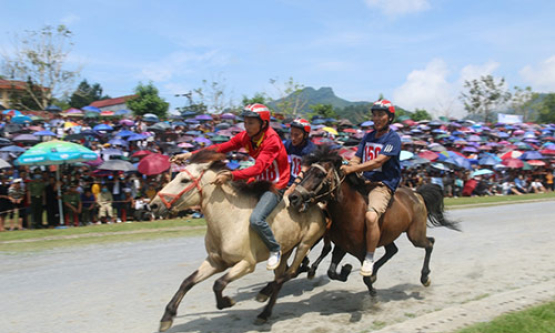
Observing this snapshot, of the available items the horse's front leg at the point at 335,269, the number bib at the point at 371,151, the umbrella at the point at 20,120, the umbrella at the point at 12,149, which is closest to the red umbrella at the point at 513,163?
the number bib at the point at 371,151

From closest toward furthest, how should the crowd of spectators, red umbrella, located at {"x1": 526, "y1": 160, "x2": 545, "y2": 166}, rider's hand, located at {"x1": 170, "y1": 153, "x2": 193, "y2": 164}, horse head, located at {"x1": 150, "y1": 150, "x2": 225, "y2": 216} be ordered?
horse head, located at {"x1": 150, "y1": 150, "x2": 225, "y2": 216}
rider's hand, located at {"x1": 170, "y1": 153, "x2": 193, "y2": 164}
the crowd of spectators
red umbrella, located at {"x1": 526, "y1": 160, "x2": 545, "y2": 166}

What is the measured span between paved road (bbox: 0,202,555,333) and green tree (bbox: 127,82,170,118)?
37487 mm

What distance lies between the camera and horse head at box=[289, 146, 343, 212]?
562cm

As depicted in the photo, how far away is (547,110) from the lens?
69000mm

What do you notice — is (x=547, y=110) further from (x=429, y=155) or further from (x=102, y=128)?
(x=102, y=128)

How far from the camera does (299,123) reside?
289 inches

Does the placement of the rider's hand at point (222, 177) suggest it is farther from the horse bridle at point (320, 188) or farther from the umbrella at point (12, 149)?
the umbrella at point (12, 149)

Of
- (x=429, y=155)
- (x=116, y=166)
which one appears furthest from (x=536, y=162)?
(x=116, y=166)

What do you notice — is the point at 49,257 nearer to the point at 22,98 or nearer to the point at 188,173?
the point at 188,173

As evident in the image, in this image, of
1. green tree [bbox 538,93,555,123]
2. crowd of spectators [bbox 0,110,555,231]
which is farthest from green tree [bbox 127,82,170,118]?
green tree [bbox 538,93,555,123]

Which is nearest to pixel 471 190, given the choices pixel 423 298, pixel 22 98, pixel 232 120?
pixel 232 120

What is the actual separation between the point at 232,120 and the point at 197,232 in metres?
17.5

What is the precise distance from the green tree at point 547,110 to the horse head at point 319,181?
71267 mm

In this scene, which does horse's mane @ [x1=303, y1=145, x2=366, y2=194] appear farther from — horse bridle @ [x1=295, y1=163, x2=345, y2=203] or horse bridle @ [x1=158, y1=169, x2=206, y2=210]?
horse bridle @ [x1=158, y1=169, x2=206, y2=210]
